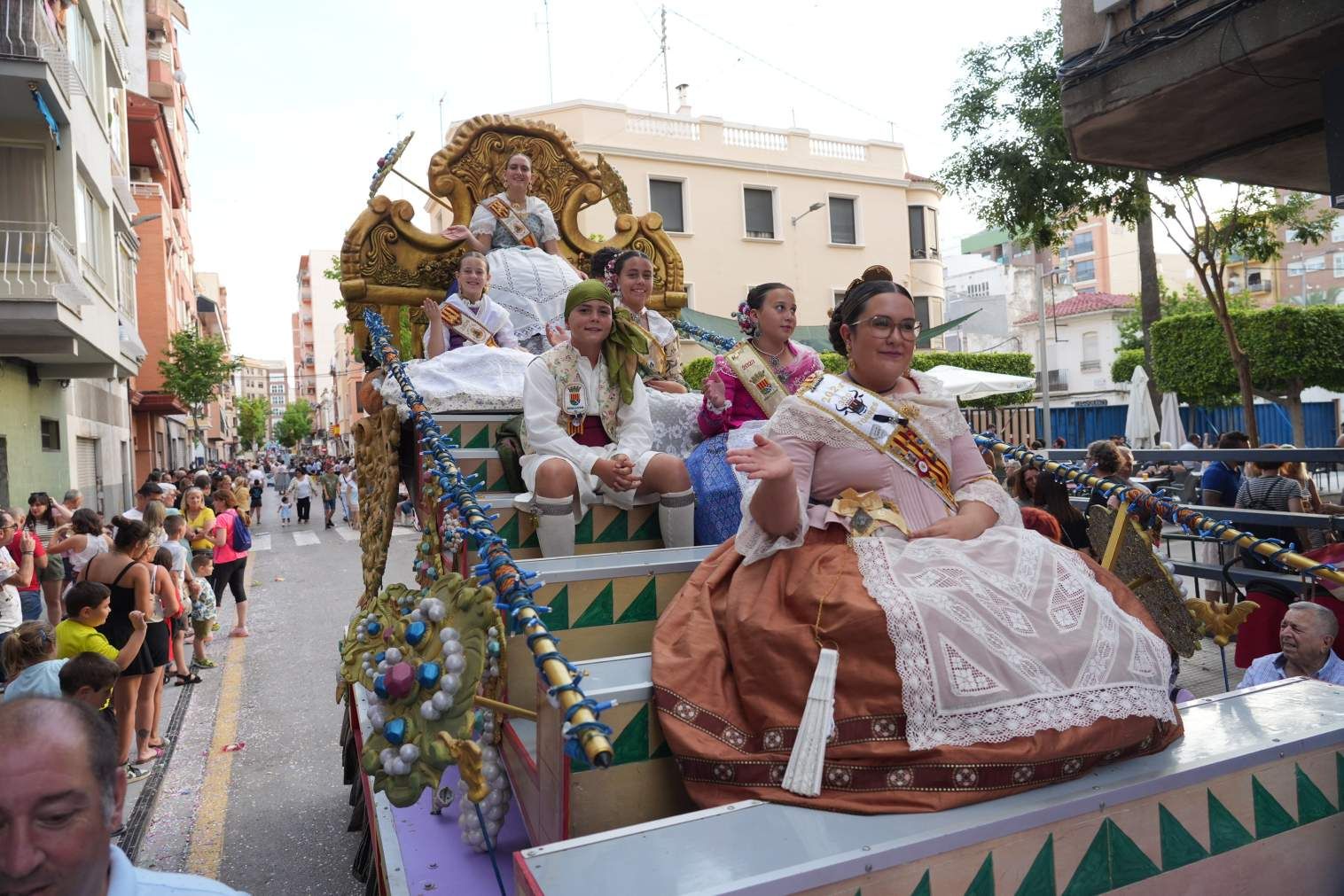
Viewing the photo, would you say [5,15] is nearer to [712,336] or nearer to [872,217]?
[712,336]

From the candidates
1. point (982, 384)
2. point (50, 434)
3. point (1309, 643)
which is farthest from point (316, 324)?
point (1309, 643)

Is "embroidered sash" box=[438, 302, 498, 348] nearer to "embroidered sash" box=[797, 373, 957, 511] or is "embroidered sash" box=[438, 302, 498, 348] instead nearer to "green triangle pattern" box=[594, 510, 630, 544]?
"green triangle pattern" box=[594, 510, 630, 544]

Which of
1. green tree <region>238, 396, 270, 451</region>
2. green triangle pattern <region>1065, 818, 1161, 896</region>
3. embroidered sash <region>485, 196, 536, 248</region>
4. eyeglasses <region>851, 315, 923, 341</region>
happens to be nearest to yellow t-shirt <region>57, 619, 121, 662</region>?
embroidered sash <region>485, 196, 536, 248</region>

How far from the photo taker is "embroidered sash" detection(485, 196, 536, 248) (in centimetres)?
604

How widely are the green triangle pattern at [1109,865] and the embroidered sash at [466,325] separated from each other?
421cm

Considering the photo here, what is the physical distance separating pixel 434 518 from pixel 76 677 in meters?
2.08

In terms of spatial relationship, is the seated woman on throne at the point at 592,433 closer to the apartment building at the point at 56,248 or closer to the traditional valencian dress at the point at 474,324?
the traditional valencian dress at the point at 474,324

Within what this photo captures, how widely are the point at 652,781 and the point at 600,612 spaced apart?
2.81ft

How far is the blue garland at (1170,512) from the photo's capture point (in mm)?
2768

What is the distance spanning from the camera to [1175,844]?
6.72ft

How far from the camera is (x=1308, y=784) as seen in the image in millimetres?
2260

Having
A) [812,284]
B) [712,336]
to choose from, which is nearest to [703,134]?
[812,284]

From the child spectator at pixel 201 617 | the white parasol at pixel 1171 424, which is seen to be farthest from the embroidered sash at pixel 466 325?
the white parasol at pixel 1171 424

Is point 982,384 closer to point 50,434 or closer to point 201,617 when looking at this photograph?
point 201,617
